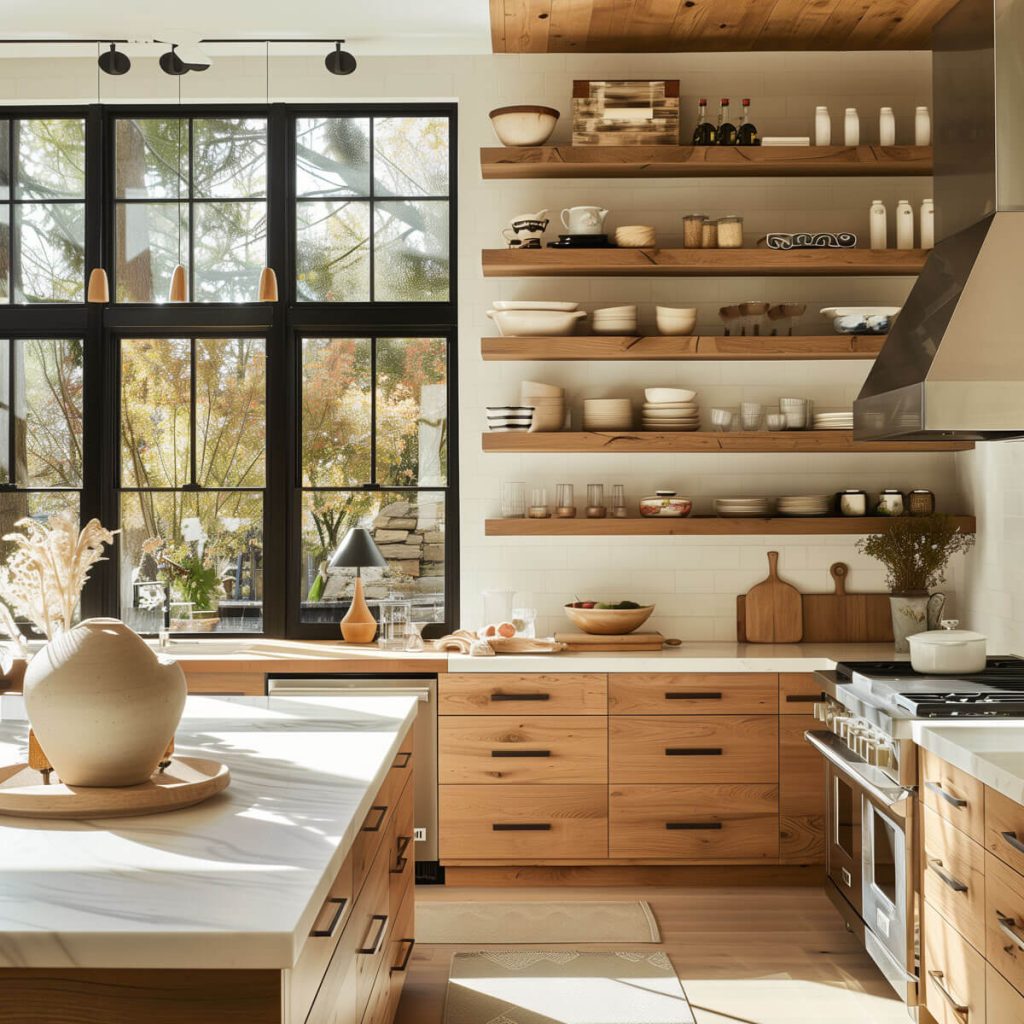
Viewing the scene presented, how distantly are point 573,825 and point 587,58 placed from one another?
11.0 feet

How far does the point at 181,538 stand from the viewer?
5180 millimetres

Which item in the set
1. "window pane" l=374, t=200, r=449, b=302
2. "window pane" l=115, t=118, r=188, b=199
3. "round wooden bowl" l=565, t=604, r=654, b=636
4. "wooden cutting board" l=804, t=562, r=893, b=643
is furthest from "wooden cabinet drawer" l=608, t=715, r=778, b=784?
"window pane" l=115, t=118, r=188, b=199

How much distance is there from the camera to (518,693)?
4.36 meters

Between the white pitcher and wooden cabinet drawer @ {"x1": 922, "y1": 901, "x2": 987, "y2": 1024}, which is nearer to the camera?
wooden cabinet drawer @ {"x1": 922, "y1": 901, "x2": 987, "y2": 1024}

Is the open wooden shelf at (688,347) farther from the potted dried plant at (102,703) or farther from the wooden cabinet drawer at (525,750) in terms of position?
the potted dried plant at (102,703)

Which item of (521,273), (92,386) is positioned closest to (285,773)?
(521,273)

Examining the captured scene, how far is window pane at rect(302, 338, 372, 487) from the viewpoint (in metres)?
5.17

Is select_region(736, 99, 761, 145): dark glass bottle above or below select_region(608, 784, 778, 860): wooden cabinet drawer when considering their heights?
above

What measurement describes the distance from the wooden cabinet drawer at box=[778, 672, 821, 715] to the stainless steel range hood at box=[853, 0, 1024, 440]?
1.07 m

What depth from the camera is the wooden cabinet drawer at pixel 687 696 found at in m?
4.35

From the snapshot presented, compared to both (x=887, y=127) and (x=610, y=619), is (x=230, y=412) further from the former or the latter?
(x=887, y=127)

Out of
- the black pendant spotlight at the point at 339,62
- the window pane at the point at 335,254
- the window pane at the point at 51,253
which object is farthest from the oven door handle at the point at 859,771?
the window pane at the point at 51,253

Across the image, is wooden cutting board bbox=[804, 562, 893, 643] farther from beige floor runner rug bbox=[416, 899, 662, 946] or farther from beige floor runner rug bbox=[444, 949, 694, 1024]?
beige floor runner rug bbox=[444, 949, 694, 1024]

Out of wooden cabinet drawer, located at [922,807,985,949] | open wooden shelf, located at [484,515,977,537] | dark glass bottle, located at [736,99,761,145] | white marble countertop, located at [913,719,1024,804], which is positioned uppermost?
dark glass bottle, located at [736,99,761,145]
